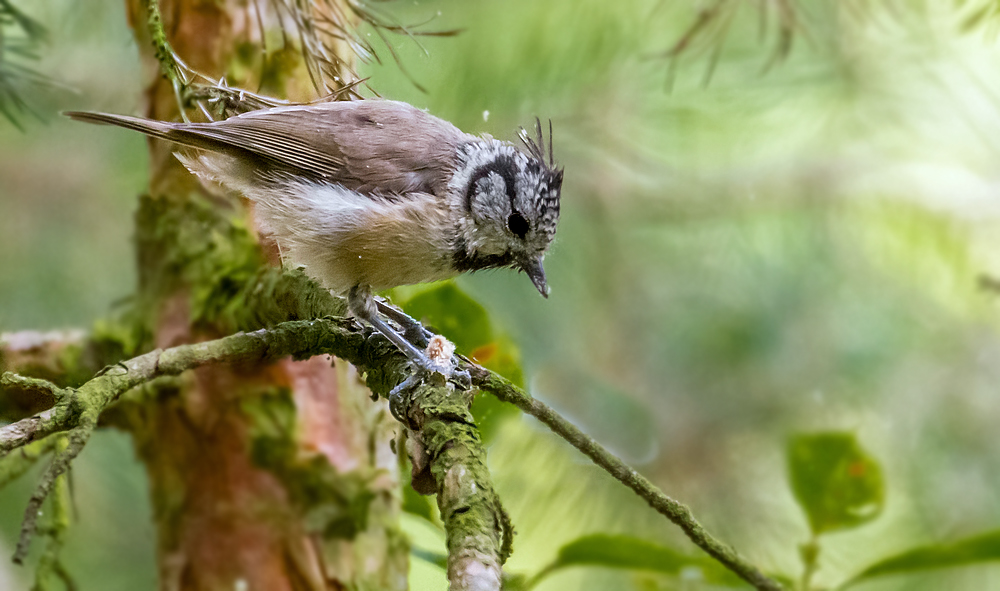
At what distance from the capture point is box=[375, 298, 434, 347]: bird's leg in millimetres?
853

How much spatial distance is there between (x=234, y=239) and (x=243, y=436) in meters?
0.25

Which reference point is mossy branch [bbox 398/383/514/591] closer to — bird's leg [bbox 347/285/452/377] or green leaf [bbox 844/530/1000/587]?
bird's leg [bbox 347/285/452/377]

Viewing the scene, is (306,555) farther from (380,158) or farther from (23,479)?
(380,158)

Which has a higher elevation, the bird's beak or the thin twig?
the bird's beak

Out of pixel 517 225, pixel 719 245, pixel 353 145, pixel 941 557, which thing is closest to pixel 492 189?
pixel 517 225

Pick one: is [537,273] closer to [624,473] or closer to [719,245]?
[624,473]

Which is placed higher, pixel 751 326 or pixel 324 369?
pixel 751 326

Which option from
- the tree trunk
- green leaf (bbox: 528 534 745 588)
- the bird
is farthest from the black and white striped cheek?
green leaf (bbox: 528 534 745 588)

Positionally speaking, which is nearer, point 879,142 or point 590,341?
point 590,341

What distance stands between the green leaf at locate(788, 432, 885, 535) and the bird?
39 cm

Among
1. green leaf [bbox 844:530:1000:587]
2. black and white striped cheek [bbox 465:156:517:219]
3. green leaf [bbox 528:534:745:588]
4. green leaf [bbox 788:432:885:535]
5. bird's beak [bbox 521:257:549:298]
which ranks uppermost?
black and white striped cheek [bbox 465:156:517:219]

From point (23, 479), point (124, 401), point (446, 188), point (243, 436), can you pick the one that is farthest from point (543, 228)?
point (23, 479)

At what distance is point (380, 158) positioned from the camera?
91 cm

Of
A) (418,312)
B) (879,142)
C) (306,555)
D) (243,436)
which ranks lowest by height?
(306,555)
